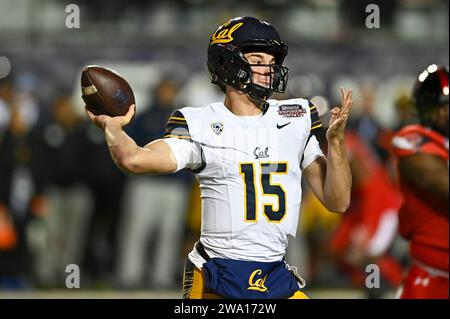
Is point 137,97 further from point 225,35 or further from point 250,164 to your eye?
point 250,164

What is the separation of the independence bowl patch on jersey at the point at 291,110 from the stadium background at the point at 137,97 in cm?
504

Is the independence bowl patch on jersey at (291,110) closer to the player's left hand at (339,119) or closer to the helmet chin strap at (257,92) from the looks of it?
the helmet chin strap at (257,92)

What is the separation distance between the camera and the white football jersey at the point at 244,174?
180 inches

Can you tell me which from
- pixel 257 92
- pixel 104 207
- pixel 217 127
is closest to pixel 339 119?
pixel 257 92

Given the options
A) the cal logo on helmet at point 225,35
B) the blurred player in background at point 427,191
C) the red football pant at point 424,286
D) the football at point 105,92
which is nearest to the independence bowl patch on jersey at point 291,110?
the cal logo on helmet at point 225,35

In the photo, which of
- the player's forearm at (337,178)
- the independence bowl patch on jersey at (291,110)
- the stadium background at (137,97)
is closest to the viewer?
the player's forearm at (337,178)

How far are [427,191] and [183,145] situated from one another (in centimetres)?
200

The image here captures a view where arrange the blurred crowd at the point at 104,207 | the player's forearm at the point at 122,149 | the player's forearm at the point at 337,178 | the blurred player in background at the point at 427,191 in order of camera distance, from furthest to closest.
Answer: the blurred crowd at the point at 104,207 → the blurred player in background at the point at 427,191 → the player's forearm at the point at 337,178 → the player's forearm at the point at 122,149

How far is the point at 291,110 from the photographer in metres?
4.72

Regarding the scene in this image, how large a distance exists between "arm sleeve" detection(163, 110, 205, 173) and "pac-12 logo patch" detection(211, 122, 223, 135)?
10 centimetres

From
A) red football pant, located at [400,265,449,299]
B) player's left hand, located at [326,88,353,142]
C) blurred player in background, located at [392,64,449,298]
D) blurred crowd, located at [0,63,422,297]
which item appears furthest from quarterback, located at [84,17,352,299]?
blurred crowd, located at [0,63,422,297]

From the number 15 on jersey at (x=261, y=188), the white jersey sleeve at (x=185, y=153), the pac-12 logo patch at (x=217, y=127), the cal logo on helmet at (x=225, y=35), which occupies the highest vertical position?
the cal logo on helmet at (x=225, y=35)

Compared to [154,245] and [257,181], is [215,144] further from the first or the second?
[154,245]
